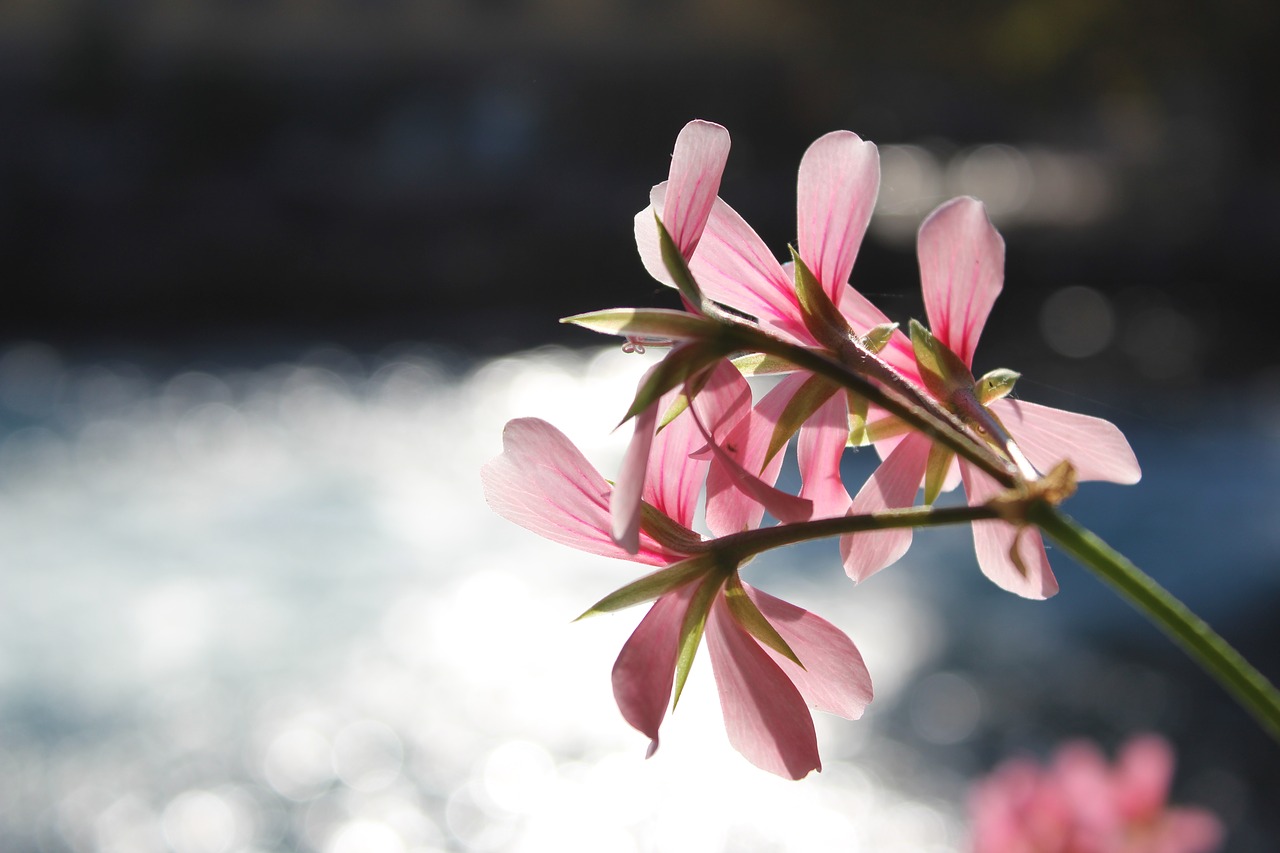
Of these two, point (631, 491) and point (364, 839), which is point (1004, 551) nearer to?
point (631, 491)

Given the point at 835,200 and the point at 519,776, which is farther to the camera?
the point at 519,776

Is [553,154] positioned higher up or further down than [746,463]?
higher up

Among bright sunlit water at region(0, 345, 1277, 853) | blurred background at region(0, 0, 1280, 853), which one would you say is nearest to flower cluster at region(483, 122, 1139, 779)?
blurred background at region(0, 0, 1280, 853)

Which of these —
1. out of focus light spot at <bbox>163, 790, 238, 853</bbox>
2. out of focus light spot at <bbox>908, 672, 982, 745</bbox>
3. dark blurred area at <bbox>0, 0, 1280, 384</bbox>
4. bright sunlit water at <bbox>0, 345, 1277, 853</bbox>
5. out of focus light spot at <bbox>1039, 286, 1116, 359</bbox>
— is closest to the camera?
out of focus light spot at <bbox>163, 790, 238, 853</bbox>

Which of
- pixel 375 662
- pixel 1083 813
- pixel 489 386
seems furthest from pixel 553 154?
pixel 1083 813

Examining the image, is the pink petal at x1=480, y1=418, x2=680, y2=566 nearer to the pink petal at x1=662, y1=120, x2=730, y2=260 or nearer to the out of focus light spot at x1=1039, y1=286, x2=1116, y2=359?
the pink petal at x1=662, y1=120, x2=730, y2=260

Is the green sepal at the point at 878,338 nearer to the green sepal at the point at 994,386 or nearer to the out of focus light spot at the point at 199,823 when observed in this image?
the green sepal at the point at 994,386
